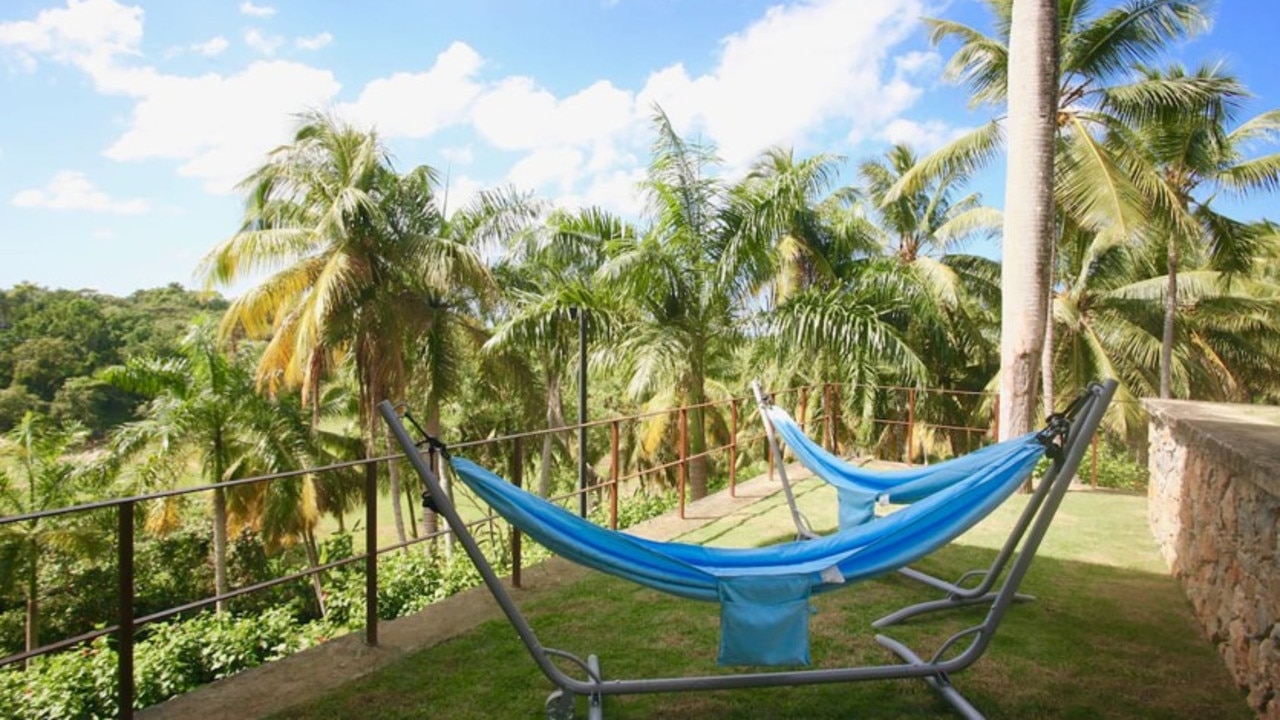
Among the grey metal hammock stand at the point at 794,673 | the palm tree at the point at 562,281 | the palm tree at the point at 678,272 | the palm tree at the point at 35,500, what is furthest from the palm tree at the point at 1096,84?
the palm tree at the point at 35,500

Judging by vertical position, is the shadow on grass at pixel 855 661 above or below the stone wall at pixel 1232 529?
below

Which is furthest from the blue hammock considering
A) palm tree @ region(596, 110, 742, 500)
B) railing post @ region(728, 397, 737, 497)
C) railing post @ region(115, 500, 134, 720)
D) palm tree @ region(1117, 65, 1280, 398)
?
palm tree @ region(1117, 65, 1280, 398)

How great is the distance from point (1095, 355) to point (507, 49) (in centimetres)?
1174

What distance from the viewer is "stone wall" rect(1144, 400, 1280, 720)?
241cm

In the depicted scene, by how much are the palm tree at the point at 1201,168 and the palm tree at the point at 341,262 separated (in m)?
9.89

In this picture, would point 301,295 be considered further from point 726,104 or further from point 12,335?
point 12,335

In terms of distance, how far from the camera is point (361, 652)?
302 cm

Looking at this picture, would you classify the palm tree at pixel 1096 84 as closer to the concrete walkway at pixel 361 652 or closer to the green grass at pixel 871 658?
the green grass at pixel 871 658

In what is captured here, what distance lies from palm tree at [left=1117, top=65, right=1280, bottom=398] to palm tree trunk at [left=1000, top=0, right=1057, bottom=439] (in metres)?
3.86

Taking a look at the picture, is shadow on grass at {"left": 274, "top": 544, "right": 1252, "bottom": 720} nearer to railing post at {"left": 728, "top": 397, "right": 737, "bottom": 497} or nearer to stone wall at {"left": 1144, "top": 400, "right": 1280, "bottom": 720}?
stone wall at {"left": 1144, "top": 400, "right": 1280, "bottom": 720}

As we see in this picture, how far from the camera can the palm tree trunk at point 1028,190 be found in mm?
6031

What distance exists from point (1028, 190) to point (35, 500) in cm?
1475

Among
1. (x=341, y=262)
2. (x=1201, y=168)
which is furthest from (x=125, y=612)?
(x=1201, y=168)

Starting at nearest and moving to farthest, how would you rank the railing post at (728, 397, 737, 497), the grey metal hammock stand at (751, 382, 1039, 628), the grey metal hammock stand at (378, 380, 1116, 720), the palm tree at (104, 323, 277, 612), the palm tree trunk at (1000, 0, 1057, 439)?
the grey metal hammock stand at (378, 380, 1116, 720)
the grey metal hammock stand at (751, 382, 1039, 628)
the railing post at (728, 397, 737, 497)
the palm tree trunk at (1000, 0, 1057, 439)
the palm tree at (104, 323, 277, 612)
